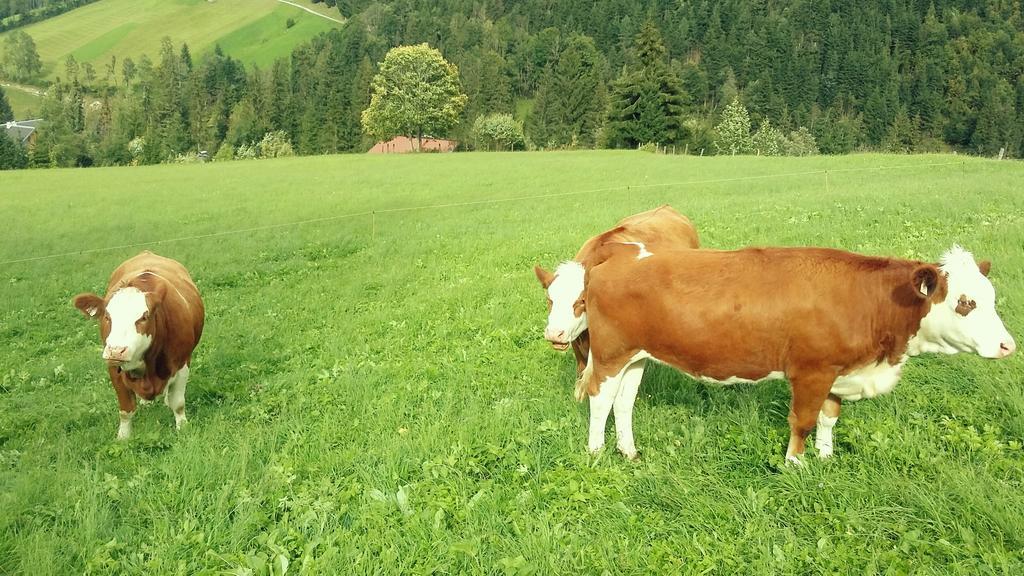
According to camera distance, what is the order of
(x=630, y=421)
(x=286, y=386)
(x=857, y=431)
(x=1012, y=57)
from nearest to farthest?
1. (x=857, y=431)
2. (x=630, y=421)
3. (x=286, y=386)
4. (x=1012, y=57)

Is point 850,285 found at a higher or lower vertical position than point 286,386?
higher

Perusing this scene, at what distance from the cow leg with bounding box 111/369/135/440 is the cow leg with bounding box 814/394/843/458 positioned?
6.85 m

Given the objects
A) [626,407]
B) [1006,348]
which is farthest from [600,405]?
[1006,348]

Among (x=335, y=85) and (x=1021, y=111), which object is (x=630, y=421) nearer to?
(x=335, y=85)

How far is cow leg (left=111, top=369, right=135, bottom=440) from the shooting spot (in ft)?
22.5

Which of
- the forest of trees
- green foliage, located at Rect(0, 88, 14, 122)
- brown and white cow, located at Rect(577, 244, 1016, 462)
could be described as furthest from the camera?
green foliage, located at Rect(0, 88, 14, 122)

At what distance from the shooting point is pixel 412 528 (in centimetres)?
455

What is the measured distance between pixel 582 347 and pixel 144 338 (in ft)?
15.0

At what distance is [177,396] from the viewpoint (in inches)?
288

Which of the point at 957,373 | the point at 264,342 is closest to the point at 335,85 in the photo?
the point at 264,342

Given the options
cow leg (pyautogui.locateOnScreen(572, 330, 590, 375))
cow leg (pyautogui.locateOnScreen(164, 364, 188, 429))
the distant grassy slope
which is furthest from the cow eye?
the distant grassy slope

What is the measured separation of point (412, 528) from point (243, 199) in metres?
30.6

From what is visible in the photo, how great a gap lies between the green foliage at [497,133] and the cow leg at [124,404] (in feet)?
270

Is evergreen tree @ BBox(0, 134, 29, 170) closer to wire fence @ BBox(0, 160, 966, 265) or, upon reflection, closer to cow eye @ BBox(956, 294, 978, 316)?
wire fence @ BBox(0, 160, 966, 265)
